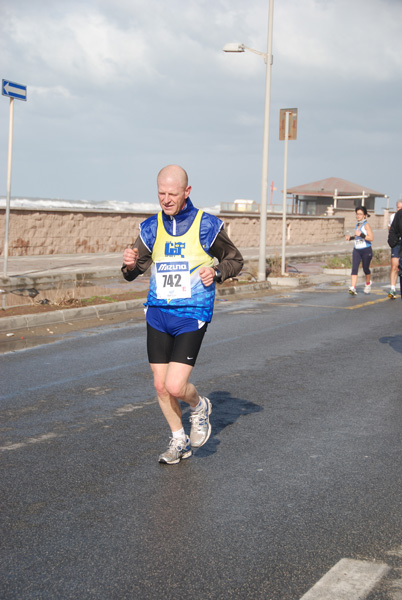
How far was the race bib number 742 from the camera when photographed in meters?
5.24

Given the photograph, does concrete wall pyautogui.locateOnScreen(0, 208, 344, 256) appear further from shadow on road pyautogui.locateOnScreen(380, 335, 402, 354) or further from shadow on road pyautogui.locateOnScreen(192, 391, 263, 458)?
shadow on road pyautogui.locateOnScreen(192, 391, 263, 458)

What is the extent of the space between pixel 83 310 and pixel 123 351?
332 centimetres

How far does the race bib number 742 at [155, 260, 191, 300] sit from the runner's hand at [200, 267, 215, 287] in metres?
0.17

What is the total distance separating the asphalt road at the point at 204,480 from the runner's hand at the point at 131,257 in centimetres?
135

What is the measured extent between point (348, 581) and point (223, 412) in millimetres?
3404

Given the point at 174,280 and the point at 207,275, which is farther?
the point at 174,280

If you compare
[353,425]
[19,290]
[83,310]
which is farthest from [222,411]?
[19,290]

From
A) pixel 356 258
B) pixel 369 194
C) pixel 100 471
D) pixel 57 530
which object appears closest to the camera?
pixel 57 530

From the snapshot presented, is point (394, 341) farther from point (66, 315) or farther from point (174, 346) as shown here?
point (174, 346)

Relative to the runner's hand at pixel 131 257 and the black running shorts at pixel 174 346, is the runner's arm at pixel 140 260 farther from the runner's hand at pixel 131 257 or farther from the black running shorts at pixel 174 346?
the black running shorts at pixel 174 346

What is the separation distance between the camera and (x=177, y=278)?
17.2 feet

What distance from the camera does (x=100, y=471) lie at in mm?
5230

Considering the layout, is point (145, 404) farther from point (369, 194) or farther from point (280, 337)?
point (369, 194)

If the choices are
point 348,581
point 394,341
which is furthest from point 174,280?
point 394,341
